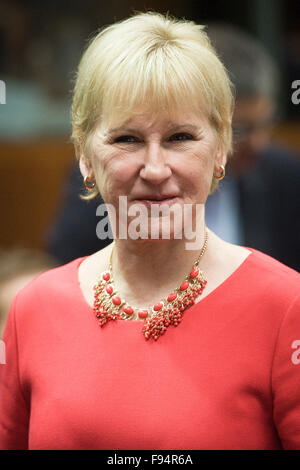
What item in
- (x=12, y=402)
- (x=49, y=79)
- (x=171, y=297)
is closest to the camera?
(x=171, y=297)

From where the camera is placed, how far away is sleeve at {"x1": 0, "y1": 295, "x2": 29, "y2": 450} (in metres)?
1.18

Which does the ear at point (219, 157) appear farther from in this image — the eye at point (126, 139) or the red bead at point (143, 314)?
the red bead at point (143, 314)

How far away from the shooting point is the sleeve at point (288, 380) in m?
0.95

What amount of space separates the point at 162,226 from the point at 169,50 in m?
0.24

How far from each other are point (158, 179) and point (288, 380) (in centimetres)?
31

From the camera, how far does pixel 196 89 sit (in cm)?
98

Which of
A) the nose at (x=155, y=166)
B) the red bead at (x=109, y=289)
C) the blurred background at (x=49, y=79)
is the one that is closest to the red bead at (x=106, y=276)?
the red bead at (x=109, y=289)

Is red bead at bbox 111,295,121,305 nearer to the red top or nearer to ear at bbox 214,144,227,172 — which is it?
the red top

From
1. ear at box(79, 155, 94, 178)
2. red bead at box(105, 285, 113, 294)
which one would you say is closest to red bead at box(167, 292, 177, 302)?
red bead at box(105, 285, 113, 294)

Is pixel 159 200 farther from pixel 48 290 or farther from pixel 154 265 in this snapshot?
pixel 48 290

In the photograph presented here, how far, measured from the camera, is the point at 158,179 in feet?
3.17

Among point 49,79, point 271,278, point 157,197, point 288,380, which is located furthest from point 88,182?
point 49,79
